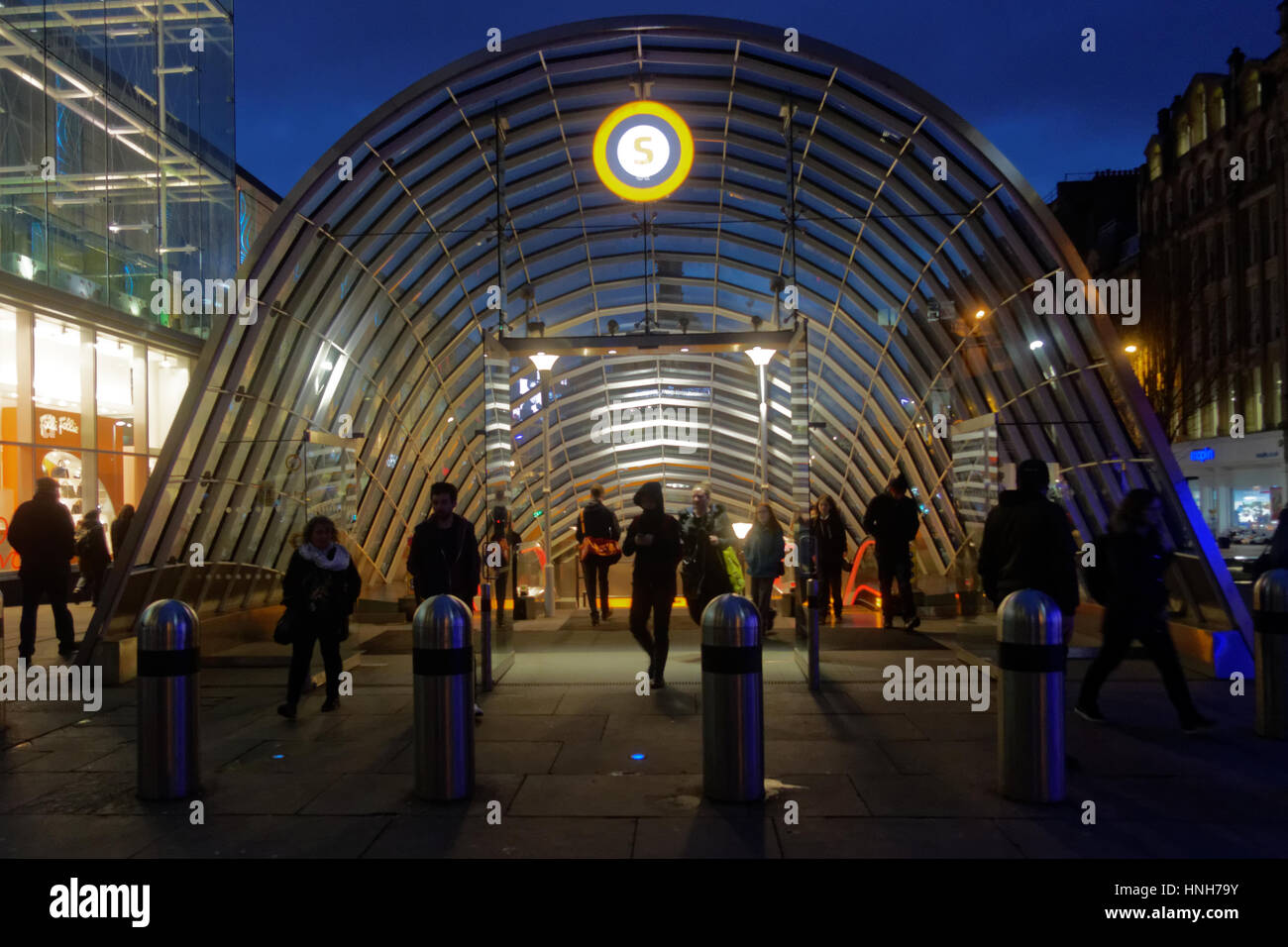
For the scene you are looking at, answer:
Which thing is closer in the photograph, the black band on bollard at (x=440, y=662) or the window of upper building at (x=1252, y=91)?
the black band on bollard at (x=440, y=662)

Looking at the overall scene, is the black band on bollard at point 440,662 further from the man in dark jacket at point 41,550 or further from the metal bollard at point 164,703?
the man in dark jacket at point 41,550

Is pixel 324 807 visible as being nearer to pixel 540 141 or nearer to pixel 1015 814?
pixel 1015 814

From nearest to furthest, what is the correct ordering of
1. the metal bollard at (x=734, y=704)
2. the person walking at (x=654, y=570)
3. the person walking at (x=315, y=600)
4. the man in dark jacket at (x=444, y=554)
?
1. the metal bollard at (x=734, y=704)
2. the man in dark jacket at (x=444, y=554)
3. the person walking at (x=315, y=600)
4. the person walking at (x=654, y=570)

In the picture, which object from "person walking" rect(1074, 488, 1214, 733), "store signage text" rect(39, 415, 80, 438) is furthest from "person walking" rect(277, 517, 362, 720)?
"store signage text" rect(39, 415, 80, 438)

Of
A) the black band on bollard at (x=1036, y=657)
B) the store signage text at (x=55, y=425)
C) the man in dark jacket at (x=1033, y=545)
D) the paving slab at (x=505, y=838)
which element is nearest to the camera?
the paving slab at (x=505, y=838)

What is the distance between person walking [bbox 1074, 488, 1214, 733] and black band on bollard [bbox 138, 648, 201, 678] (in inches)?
238

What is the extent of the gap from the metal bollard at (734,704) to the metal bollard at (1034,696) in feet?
4.41

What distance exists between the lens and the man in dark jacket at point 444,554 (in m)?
8.01

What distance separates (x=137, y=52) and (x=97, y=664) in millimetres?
17062

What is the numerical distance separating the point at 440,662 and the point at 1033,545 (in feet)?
13.1

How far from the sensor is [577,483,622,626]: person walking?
1348 centimetres

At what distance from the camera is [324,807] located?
222 inches

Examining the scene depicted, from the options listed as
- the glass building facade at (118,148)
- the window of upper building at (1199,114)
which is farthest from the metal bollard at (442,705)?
the window of upper building at (1199,114)
